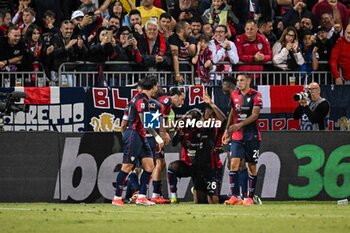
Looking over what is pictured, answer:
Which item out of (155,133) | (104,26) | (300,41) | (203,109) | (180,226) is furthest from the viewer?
(300,41)

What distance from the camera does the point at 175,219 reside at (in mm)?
16016

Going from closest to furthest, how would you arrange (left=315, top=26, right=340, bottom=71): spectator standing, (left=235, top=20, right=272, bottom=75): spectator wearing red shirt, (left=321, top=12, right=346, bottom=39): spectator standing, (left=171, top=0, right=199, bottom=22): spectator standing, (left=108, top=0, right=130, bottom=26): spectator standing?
(left=235, top=20, right=272, bottom=75): spectator wearing red shirt, (left=108, top=0, right=130, bottom=26): spectator standing, (left=315, top=26, right=340, bottom=71): spectator standing, (left=171, top=0, right=199, bottom=22): spectator standing, (left=321, top=12, right=346, bottom=39): spectator standing

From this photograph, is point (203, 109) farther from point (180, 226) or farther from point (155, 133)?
point (180, 226)

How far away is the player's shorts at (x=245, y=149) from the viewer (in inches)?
787

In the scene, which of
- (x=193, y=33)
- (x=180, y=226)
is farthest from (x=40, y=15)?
(x=180, y=226)

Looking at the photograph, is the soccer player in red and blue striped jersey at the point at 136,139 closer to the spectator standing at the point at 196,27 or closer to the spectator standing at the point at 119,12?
the spectator standing at the point at 119,12

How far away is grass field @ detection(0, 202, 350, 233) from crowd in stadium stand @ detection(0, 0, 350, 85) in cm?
430

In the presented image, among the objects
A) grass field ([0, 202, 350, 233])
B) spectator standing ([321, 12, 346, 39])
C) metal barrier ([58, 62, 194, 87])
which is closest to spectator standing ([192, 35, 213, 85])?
metal barrier ([58, 62, 194, 87])

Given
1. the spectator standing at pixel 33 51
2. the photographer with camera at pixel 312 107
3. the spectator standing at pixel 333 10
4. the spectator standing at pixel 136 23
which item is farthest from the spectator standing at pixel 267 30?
the spectator standing at pixel 33 51

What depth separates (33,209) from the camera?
712 inches

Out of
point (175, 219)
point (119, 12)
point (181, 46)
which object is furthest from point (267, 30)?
point (175, 219)

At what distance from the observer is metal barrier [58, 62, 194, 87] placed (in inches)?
880

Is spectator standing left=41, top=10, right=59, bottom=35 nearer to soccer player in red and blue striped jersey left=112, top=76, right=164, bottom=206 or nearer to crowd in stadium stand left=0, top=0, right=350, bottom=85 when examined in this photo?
crowd in stadium stand left=0, top=0, right=350, bottom=85

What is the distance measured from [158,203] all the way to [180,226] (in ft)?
17.7
